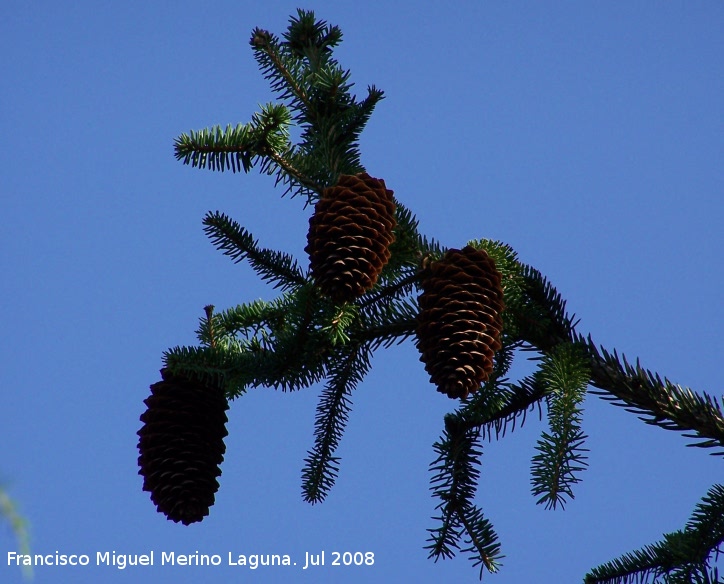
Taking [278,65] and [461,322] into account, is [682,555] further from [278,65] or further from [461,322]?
[278,65]

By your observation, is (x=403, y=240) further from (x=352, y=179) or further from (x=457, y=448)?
(x=457, y=448)

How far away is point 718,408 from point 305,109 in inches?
69.4

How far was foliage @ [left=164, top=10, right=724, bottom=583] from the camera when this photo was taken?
237 cm

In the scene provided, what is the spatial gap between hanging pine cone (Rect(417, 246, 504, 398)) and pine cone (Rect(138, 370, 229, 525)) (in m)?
0.76

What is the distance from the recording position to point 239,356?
2.49m

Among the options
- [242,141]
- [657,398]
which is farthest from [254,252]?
[657,398]

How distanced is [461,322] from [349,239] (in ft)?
1.30

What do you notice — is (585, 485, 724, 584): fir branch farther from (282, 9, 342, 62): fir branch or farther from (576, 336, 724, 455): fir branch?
(282, 9, 342, 62): fir branch

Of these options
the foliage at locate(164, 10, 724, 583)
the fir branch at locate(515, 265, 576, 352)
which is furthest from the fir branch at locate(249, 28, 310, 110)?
the fir branch at locate(515, 265, 576, 352)

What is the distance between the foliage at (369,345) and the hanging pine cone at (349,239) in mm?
104

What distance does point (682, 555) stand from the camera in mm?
2367

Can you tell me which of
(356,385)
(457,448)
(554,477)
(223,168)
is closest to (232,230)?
(223,168)

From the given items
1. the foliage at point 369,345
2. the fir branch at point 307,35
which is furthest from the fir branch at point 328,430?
the fir branch at point 307,35

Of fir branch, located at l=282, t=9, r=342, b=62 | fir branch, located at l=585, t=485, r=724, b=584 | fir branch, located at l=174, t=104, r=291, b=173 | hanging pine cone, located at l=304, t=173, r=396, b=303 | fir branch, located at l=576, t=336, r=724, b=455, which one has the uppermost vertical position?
fir branch, located at l=282, t=9, r=342, b=62
